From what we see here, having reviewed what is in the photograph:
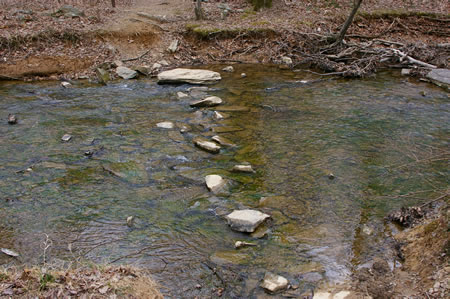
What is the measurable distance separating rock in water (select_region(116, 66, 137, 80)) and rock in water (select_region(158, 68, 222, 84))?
39.9 inches

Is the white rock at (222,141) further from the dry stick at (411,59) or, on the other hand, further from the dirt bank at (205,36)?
the dry stick at (411,59)

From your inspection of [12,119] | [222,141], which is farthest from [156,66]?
[222,141]

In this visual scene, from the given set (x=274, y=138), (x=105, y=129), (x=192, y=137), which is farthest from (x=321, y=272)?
(x=105, y=129)

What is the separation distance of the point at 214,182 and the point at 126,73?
24.2ft

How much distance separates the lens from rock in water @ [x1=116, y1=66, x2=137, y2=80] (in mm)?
12002

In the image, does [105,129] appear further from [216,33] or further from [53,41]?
[216,33]

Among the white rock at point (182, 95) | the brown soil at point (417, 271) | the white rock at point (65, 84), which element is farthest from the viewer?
the white rock at point (65, 84)

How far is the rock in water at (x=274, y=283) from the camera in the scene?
3.99 meters

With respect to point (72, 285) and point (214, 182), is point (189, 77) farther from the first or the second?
point (72, 285)

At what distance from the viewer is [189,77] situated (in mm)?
11578

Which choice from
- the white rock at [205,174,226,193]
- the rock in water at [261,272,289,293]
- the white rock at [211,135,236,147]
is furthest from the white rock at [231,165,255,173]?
the rock in water at [261,272,289,293]

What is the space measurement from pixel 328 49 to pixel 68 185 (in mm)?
10678

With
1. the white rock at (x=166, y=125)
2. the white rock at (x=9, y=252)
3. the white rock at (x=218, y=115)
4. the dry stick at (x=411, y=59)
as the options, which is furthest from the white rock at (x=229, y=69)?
the white rock at (x=9, y=252)

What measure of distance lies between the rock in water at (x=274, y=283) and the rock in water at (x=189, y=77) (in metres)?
8.25
